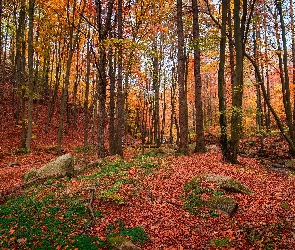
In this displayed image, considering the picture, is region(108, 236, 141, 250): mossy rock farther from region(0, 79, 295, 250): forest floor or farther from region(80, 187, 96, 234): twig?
region(80, 187, 96, 234): twig

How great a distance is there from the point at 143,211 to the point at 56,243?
113 inches

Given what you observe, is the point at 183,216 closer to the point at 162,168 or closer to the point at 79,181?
the point at 162,168

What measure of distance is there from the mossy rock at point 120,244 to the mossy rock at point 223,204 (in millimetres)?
3238

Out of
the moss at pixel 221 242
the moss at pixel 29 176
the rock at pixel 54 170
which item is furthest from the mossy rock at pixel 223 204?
the moss at pixel 29 176

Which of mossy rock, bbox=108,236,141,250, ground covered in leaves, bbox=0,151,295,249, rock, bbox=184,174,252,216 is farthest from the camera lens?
rock, bbox=184,174,252,216

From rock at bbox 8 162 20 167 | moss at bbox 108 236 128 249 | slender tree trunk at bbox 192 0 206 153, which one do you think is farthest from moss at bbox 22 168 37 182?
slender tree trunk at bbox 192 0 206 153

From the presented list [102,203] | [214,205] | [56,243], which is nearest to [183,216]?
[214,205]

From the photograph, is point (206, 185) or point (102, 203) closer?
point (102, 203)

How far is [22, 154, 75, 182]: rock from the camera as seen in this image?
41.8 feet

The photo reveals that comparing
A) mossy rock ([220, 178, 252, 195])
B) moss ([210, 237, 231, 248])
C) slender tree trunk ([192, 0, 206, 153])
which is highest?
slender tree trunk ([192, 0, 206, 153])

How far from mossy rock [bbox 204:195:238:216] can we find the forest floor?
0.18 m

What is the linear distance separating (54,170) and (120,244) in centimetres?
743

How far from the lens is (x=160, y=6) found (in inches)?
891

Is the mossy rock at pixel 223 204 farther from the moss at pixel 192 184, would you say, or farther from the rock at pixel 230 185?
the moss at pixel 192 184
